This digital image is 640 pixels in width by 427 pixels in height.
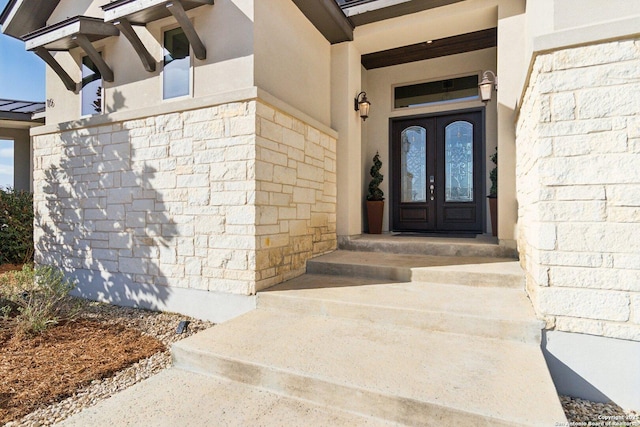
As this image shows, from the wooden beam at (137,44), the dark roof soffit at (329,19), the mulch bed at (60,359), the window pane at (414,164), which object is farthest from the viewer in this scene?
the window pane at (414,164)

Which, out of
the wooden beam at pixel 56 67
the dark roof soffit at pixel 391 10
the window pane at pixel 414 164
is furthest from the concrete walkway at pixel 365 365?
the wooden beam at pixel 56 67

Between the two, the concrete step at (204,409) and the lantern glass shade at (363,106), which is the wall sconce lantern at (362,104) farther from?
the concrete step at (204,409)

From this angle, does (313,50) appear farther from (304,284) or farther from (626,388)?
(626,388)

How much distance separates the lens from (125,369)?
104 inches

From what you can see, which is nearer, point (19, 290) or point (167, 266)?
point (167, 266)

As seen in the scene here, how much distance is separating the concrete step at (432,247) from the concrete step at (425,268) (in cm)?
11

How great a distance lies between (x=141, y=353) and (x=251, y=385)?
1.30 meters

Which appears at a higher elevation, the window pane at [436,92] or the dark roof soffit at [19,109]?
the dark roof soffit at [19,109]

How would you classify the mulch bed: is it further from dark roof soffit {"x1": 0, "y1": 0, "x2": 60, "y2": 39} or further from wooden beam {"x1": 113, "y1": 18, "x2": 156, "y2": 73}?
dark roof soffit {"x1": 0, "y1": 0, "x2": 60, "y2": 39}

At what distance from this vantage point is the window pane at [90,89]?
466cm

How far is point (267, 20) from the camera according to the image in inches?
144

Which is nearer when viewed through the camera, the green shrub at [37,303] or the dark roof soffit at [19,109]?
the green shrub at [37,303]

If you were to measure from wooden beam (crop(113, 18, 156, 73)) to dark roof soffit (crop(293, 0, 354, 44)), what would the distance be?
196 cm

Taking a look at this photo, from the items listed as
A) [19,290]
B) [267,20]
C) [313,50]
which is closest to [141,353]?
[19,290]
